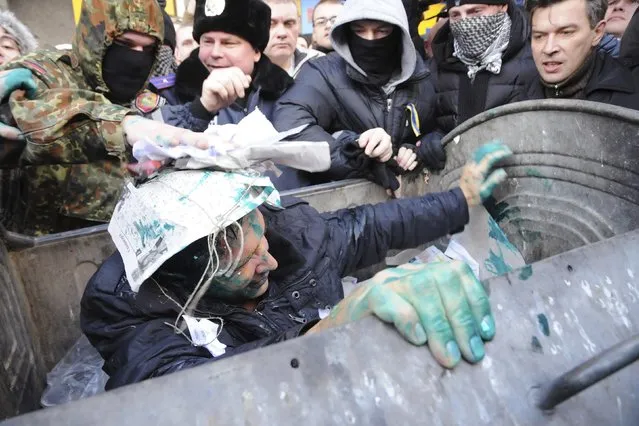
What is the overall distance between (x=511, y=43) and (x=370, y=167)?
1.02 meters

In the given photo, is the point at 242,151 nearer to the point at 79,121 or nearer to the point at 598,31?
the point at 79,121

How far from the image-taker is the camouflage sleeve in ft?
4.30

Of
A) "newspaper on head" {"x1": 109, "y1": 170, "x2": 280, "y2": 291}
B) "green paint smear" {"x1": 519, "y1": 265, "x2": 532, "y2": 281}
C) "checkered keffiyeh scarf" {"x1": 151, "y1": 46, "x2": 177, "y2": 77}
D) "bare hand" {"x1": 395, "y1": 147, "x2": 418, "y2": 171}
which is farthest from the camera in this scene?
"checkered keffiyeh scarf" {"x1": 151, "y1": 46, "x2": 177, "y2": 77}

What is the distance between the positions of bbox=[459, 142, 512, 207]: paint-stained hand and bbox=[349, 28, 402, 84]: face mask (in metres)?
0.85

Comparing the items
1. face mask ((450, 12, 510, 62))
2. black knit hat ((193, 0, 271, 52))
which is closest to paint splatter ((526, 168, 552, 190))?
face mask ((450, 12, 510, 62))

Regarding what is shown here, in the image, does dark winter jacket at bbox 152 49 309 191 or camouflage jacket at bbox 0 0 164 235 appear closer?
camouflage jacket at bbox 0 0 164 235

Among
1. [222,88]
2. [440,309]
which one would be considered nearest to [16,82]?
[222,88]

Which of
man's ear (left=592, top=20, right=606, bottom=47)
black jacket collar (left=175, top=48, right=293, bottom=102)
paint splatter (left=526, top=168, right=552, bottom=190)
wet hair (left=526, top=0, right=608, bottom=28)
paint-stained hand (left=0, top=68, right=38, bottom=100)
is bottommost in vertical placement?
black jacket collar (left=175, top=48, right=293, bottom=102)

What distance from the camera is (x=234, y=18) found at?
7.59ft

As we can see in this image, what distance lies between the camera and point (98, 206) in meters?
1.78

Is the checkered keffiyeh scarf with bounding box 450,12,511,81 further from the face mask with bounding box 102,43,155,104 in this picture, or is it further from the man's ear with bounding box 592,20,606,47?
the face mask with bounding box 102,43,155,104

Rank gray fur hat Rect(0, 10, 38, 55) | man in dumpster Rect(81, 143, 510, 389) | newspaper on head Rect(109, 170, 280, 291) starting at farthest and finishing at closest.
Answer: gray fur hat Rect(0, 10, 38, 55), newspaper on head Rect(109, 170, 280, 291), man in dumpster Rect(81, 143, 510, 389)

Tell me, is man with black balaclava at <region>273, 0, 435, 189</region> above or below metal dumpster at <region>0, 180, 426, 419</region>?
above

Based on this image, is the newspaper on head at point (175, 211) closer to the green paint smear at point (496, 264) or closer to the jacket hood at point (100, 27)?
the jacket hood at point (100, 27)
